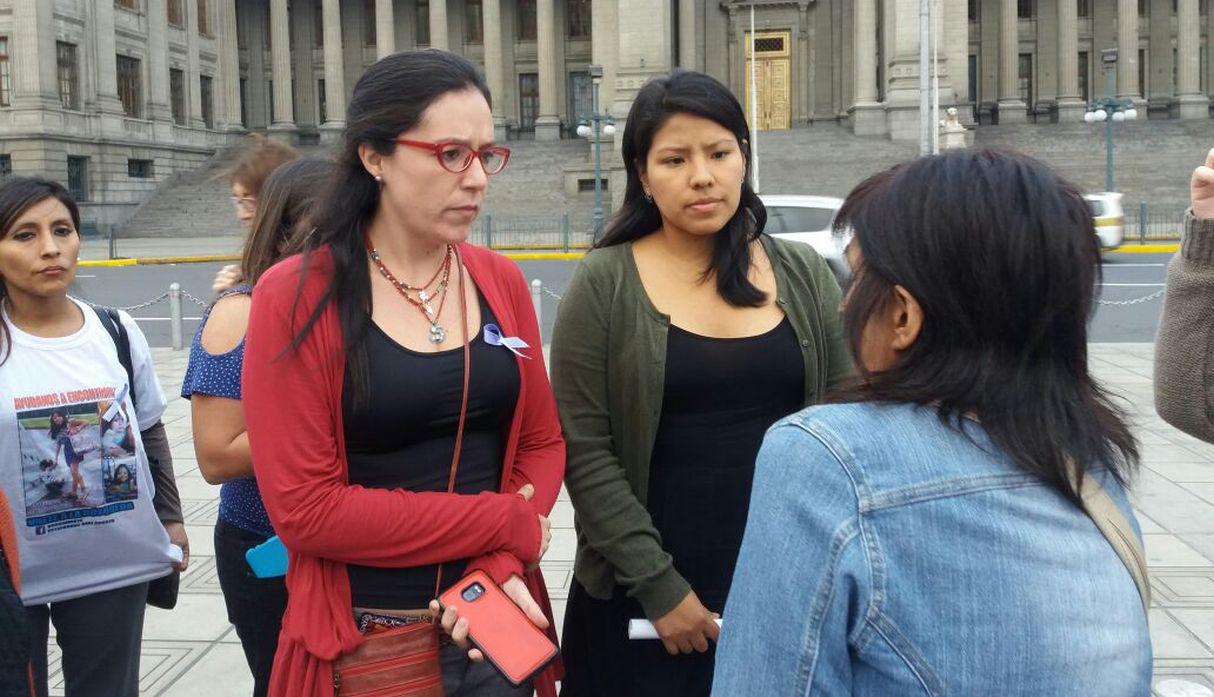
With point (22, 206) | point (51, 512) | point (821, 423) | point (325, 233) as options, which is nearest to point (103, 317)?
point (22, 206)

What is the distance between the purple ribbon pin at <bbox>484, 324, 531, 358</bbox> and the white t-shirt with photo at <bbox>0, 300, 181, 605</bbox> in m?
1.46

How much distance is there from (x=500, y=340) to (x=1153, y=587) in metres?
4.49

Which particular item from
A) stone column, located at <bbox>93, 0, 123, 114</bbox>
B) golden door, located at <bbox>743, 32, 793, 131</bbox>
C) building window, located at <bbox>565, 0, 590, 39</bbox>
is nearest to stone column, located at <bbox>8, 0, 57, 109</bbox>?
stone column, located at <bbox>93, 0, 123, 114</bbox>

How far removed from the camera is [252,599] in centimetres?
333

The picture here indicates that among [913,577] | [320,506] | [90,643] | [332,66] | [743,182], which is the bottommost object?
[90,643]

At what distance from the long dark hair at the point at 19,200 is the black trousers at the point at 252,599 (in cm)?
86

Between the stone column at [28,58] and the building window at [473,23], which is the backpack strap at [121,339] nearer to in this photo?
the stone column at [28,58]

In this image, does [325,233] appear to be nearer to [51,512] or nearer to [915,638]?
[51,512]

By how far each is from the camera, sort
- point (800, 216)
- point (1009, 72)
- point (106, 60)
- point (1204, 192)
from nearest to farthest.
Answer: point (1204, 192) < point (800, 216) < point (106, 60) < point (1009, 72)

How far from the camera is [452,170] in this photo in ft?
8.29

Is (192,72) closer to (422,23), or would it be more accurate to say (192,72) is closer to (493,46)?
(422,23)

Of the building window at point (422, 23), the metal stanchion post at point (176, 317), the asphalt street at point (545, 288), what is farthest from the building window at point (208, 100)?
the metal stanchion post at point (176, 317)

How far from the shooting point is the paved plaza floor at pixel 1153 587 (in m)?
4.84

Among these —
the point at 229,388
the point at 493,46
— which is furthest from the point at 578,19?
the point at 229,388
